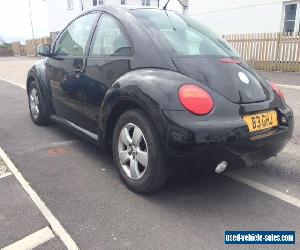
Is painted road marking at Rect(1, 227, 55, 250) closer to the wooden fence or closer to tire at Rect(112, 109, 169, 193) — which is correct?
tire at Rect(112, 109, 169, 193)

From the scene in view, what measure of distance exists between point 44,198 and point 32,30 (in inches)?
1873

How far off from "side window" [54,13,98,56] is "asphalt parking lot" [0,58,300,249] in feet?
4.22

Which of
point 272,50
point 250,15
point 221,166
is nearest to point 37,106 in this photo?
point 221,166

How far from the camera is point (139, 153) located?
3100mm

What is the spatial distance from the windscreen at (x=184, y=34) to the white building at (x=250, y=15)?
12705 millimetres

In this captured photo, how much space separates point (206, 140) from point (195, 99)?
1.11 ft

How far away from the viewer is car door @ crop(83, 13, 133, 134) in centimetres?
339

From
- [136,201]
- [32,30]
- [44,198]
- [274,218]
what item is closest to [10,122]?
[44,198]

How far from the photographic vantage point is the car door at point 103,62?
3.39 metres

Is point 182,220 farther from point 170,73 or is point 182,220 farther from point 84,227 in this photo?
point 170,73

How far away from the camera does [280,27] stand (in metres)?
15.0

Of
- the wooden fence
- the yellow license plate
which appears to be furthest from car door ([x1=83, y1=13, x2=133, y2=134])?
the wooden fence

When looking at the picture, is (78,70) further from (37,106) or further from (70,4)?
(70,4)

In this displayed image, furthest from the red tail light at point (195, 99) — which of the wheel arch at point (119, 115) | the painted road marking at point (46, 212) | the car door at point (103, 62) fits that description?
the painted road marking at point (46, 212)
